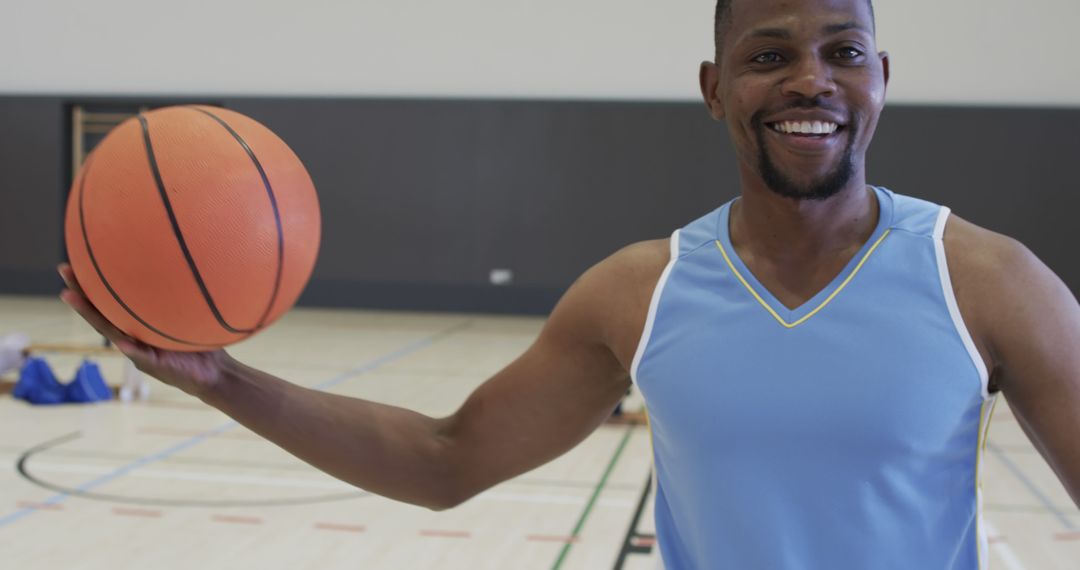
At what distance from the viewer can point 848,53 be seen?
4.28ft

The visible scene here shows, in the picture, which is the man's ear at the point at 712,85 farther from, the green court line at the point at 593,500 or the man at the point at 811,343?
the green court line at the point at 593,500

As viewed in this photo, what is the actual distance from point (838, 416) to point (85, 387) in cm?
567

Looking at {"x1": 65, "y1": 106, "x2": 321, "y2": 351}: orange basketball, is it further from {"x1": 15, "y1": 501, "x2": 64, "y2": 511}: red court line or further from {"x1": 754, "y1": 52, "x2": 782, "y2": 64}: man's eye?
{"x1": 15, "y1": 501, "x2": 64, "y2": 511}: red court line

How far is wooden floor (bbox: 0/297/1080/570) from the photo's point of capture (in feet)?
12.4

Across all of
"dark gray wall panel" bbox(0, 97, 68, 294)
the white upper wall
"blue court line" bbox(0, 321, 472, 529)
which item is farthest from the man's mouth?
"dark gray wall panel" bbox(0, 97, 68, 294)

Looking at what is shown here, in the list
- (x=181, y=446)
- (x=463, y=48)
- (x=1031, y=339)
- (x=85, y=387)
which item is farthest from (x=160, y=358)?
(x=463, y=48)

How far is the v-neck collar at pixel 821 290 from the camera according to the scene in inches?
51.6

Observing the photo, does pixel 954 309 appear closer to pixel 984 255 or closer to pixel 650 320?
pixel 984 255

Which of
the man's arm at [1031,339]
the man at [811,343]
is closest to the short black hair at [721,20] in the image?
the man at [811,343]

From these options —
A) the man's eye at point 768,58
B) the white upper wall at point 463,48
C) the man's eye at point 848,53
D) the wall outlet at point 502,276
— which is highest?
the man's eye at point 848,53

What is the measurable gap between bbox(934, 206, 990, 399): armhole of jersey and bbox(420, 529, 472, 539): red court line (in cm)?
292

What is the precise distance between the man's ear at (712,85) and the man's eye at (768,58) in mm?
114

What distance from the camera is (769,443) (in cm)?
127

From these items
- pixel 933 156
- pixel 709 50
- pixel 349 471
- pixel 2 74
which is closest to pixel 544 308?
pixel 709 50
